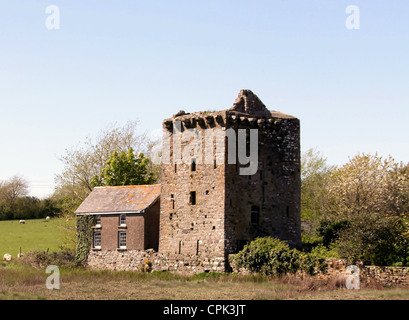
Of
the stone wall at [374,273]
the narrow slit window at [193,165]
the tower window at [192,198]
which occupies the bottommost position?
the stone wall at [374,273]

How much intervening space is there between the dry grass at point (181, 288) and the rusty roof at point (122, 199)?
26.6 feet

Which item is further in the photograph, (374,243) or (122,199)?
(122,199)

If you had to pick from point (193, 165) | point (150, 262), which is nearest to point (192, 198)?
point (193, 165)

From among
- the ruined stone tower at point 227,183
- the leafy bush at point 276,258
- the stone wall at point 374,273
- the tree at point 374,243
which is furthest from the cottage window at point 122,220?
the stone wall at point 374,273

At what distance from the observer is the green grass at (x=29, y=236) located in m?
66.1

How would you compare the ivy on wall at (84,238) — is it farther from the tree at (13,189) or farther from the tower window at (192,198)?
the tree at (13,189)

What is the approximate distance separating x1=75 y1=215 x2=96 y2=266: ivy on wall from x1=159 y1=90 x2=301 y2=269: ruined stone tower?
24.6 ft

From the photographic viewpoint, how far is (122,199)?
169ft

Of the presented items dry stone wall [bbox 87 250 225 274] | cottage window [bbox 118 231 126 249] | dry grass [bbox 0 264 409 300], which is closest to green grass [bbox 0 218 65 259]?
dry stone wall [bbox 87 250 225 274]

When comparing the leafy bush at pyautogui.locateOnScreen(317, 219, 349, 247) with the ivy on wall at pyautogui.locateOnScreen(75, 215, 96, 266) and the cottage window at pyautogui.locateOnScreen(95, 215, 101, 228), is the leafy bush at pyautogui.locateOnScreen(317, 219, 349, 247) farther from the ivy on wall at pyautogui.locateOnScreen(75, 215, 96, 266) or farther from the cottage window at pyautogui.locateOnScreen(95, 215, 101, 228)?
the ivy on wall at pyautogui.locateOnScreen(75, 215, 96, 266)

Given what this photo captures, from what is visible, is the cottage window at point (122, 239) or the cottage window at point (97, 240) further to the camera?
the cottage window at point (97, 240)

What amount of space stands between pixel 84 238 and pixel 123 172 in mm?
10712

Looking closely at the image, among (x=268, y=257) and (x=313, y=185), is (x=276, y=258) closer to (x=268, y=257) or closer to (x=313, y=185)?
(x=268, y=257)
